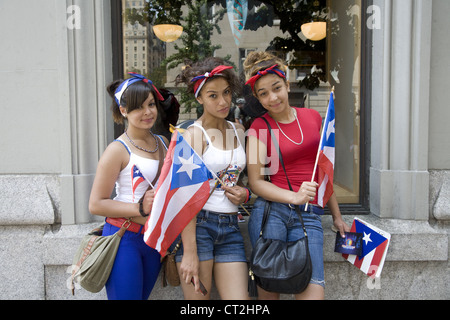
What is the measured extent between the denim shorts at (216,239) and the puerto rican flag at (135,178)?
18.8 inches

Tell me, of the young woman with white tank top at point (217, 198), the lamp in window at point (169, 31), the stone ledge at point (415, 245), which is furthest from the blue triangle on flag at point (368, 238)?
the lamp in window at point (169, 31)

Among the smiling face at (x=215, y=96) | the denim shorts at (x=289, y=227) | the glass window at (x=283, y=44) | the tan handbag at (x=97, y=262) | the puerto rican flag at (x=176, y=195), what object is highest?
the glass window at (x=283, y=44)

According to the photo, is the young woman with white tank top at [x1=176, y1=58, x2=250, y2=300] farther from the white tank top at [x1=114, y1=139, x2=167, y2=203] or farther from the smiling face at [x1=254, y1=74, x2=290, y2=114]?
the white tank top at [x1=114, y1=139, x2=167, y2=203]

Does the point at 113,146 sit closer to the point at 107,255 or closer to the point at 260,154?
the point at 107,255

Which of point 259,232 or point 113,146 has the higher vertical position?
point 113,146

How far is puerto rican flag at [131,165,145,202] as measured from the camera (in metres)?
2.64

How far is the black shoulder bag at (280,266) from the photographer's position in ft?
8.41

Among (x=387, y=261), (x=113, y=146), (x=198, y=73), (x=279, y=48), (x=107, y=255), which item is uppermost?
(x=279, y=48)

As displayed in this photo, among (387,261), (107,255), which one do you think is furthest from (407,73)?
(107,255)

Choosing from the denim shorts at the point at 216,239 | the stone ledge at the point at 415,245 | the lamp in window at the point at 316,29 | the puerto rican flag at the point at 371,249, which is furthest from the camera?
the lamp in window at the point at 316,29

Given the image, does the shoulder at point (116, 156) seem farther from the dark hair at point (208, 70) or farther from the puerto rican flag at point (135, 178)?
the dark hair at point (208, 70)

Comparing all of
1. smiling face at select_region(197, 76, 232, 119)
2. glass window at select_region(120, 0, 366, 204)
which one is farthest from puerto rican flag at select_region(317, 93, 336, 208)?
glass window at select_region(120, 0, 366, 204)

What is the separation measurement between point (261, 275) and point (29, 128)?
2.49 m

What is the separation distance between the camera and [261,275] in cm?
262
